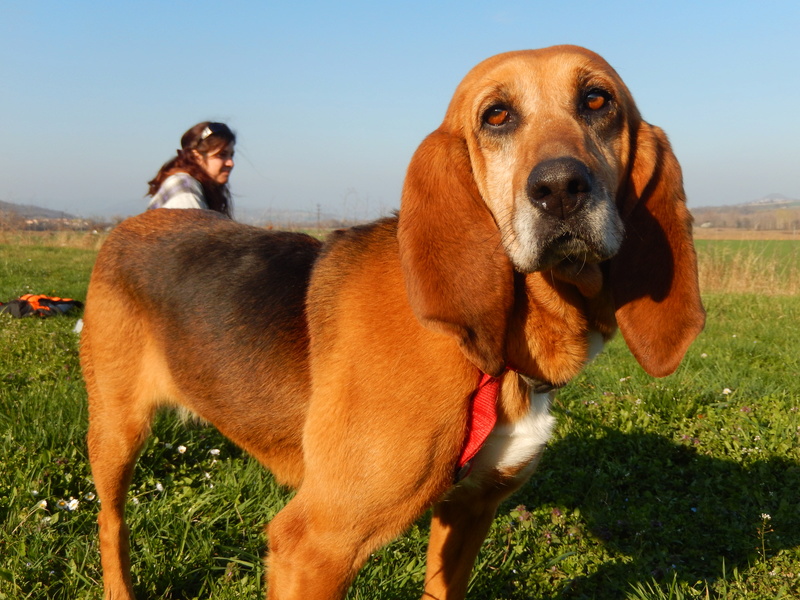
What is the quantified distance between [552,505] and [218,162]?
4.29 metres

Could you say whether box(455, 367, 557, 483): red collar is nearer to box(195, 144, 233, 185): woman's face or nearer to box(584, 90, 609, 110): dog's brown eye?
box(584, 90, 609, 110): dog's brown eye

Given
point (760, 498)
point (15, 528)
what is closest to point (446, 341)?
point (15, 528)

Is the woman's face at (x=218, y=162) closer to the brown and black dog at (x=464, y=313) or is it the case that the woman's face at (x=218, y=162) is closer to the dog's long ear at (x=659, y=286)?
the brown and black dog at (x=464, y=313)

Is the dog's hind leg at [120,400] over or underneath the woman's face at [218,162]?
underneath

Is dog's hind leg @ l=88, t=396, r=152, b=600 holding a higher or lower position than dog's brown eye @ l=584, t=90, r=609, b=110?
lower

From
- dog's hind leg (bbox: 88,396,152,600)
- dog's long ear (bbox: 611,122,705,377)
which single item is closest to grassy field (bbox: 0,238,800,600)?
dog's hind leg (bbox: 88,396,152,600)

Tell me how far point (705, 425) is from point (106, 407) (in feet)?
12.4

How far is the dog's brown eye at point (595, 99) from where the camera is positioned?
237cm

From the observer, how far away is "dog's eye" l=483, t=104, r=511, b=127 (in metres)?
2.36

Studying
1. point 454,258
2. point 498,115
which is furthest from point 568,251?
point 498,115

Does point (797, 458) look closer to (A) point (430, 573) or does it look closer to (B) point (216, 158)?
(A) point (430, 573)

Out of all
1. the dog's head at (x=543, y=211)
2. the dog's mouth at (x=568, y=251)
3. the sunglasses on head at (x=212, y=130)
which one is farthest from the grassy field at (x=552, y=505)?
the sunglasses on head at (x=212, y=130)

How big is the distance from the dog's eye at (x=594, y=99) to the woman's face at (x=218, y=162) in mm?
4630

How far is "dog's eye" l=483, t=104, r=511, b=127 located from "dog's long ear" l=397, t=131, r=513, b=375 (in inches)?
6.6
